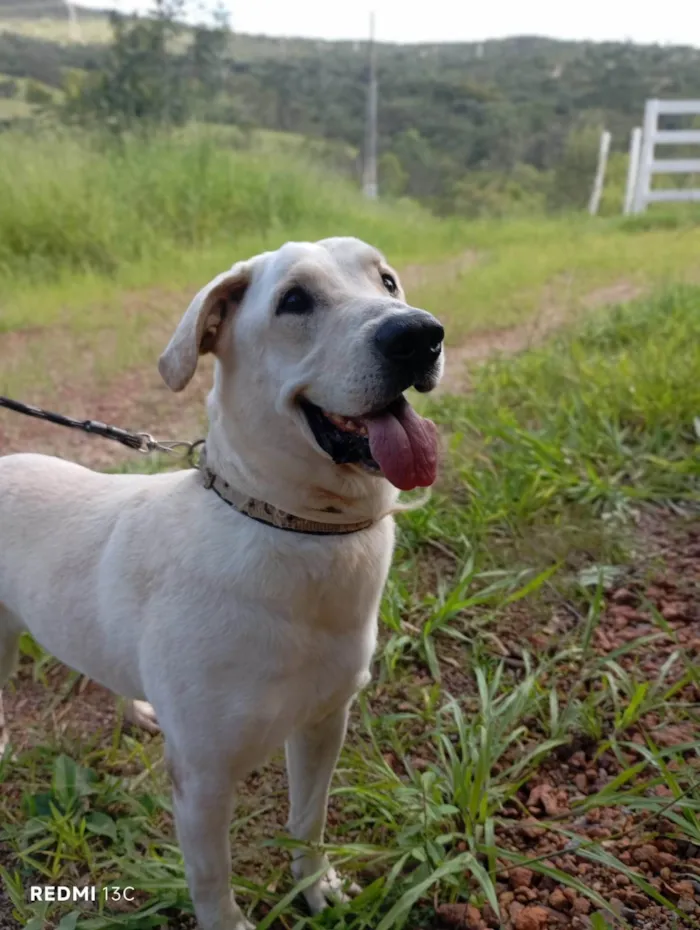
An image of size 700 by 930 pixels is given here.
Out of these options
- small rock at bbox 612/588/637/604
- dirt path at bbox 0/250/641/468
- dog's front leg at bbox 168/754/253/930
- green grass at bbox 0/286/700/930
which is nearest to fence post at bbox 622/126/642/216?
dirt path at bbox 0/250/641/468

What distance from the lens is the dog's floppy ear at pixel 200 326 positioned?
1495 mm

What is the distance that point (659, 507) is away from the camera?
3.18 m

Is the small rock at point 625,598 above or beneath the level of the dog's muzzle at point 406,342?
beneath

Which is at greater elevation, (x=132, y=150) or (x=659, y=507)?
(x=132, y=150)

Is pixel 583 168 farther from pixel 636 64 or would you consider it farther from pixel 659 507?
pixel 659 507

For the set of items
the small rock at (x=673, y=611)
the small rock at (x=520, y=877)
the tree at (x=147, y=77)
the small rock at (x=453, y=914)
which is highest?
the tree at (x=147, y=77)

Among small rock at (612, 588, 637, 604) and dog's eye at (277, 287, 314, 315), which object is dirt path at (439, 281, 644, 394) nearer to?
small rock at (612, 588, 637, 604)

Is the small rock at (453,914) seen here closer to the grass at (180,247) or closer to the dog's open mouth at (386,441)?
the dog's open mouth at (386,441)

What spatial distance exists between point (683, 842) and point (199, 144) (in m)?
6.83

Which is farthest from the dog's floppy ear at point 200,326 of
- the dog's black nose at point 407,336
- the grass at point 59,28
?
the grass at point 59,28

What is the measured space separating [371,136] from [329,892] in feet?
26.3

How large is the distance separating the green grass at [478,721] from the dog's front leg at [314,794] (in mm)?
50

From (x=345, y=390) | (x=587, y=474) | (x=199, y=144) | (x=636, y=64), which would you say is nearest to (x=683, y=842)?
(x=345, y=390)

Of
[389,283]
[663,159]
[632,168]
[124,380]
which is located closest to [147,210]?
[124,380]
